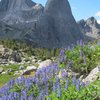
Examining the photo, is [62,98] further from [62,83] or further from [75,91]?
[62,83]

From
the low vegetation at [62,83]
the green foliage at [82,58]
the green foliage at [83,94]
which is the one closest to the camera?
the green foliage at [83,94]

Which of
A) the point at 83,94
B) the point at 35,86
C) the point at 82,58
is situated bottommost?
the point at 35,86

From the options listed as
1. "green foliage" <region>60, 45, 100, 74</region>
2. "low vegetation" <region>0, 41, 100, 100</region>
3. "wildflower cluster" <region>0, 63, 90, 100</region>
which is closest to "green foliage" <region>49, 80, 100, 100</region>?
"low vegetation" <region>0, 41, 100, 100</region>

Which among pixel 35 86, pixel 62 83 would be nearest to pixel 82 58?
pixel 62 83

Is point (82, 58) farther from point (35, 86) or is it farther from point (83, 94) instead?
point (83, 94)

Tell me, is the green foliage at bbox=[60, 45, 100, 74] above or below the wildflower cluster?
above

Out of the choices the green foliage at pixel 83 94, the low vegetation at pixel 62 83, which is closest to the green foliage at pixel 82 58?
the low vegetation at pixel 62 83

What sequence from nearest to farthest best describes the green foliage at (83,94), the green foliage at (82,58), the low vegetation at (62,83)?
the green foliage at (83,94), the low vegetation at (62,83), the green foliage at (82,58)

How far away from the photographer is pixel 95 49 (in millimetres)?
13867

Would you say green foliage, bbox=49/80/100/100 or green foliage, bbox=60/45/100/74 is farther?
green foliage, bbox=60/45/100/74

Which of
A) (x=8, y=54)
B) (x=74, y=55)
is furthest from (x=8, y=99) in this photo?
(x=8, y=54)

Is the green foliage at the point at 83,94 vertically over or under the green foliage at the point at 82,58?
under

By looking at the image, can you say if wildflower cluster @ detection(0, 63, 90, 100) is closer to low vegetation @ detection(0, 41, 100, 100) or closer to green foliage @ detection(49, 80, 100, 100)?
low vegetation @ detection(0, 41, 100, 100)

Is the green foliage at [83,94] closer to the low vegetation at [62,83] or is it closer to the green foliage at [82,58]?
the low vegetation at [62,83]
